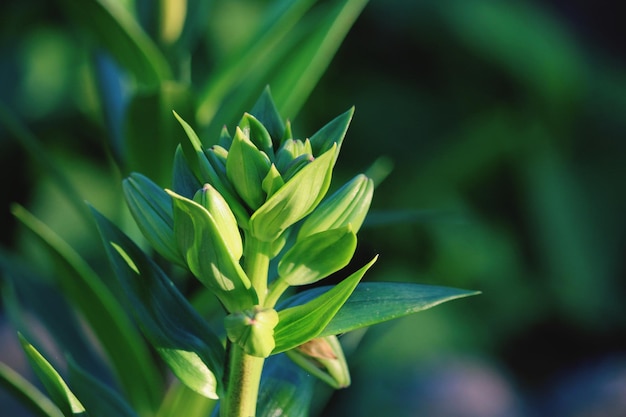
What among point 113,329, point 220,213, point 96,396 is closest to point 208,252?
point 220,213

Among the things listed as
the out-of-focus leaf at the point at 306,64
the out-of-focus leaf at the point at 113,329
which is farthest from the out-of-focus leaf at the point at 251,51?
the out-of-focus leaf at the point at 113,329

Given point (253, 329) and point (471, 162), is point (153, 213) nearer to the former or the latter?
point (253, 329)

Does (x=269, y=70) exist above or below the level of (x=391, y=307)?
above

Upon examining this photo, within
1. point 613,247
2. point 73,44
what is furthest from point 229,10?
point 613,247

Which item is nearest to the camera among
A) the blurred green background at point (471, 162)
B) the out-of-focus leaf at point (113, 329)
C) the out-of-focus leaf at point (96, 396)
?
the out-of-focus leaf at point (96, 396)

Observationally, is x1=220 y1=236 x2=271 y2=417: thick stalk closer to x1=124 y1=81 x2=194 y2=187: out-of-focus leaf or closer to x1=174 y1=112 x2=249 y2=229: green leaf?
x1=174 y1=112 x2=249 y2=229: green leaf

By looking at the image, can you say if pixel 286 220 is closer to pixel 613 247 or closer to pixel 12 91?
pixel 12 91

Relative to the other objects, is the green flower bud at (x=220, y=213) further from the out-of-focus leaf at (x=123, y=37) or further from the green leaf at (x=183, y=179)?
the out-of-focus leaf at (x=123, y=37)
